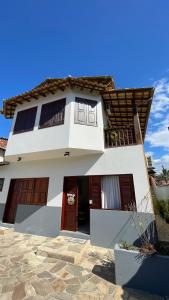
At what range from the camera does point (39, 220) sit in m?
8.20

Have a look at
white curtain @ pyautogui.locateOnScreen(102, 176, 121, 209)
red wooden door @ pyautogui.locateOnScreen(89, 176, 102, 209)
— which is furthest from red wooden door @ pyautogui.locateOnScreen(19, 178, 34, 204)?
white curtain @ pyautogui.locateOnScreen(102, 176, 121, 209)

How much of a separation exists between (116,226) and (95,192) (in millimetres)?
1810

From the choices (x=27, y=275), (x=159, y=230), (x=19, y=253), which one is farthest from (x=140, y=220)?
(x=19, y=253)

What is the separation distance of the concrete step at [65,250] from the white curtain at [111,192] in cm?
197

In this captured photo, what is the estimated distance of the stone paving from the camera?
3.67 m

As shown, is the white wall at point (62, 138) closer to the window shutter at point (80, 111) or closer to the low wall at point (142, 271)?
the window shutter at point (80, 111)

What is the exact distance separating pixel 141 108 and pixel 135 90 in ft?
5.26

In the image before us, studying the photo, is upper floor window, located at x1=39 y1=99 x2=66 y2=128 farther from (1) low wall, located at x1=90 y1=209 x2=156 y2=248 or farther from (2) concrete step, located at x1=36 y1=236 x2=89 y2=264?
(2) concrete step, located at x1=36 y1=236 x2=89 y2=264

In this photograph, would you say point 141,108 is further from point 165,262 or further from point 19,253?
point 19,253

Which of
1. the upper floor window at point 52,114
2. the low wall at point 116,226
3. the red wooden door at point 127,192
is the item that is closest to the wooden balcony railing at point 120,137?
the red wooden door at point 127,192

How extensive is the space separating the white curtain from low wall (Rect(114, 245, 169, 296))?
302 cm

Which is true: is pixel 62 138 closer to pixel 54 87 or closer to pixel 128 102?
pixel 54 87

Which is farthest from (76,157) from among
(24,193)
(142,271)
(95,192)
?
(142,271)

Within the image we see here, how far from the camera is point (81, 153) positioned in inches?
314
